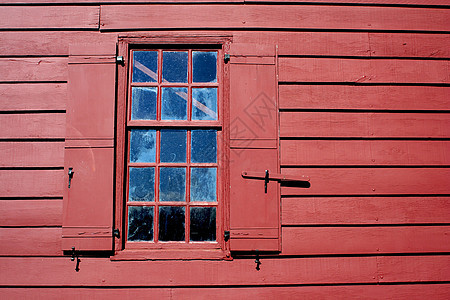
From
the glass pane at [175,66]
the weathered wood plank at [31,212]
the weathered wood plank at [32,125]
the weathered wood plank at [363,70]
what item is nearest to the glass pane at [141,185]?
the weathered wood plank at [31,212]

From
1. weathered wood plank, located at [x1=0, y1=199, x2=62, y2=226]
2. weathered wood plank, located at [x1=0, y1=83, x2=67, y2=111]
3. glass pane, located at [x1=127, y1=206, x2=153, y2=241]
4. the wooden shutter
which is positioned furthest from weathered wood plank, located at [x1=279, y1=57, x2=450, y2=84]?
weathered wood plank, located at [x1=0, y1=199, x2=62, y2=226]

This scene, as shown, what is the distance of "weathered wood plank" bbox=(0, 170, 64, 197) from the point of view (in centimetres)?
259

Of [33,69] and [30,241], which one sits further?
[33,69]

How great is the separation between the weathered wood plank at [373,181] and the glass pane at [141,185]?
104cm

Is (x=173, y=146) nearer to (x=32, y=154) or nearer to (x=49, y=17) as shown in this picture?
(x=32, y=154)

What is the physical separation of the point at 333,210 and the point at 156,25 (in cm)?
205

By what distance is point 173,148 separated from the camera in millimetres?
2701

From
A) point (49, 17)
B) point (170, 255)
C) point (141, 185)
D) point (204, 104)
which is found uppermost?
point (49, 17)

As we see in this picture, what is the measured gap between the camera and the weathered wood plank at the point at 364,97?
106 inches

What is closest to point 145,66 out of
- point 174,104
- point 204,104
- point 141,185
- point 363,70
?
point 174,104

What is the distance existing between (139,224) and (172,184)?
40 centimetres

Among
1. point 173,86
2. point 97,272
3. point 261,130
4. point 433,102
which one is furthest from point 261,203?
point 433,102

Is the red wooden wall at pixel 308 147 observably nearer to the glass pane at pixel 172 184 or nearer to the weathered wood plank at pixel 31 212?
the weathered wood plank at pixel 31 212

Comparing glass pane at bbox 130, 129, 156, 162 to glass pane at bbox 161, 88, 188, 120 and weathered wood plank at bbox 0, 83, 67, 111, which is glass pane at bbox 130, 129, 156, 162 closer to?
glass pane at bbox 161, 88, 188, 120
